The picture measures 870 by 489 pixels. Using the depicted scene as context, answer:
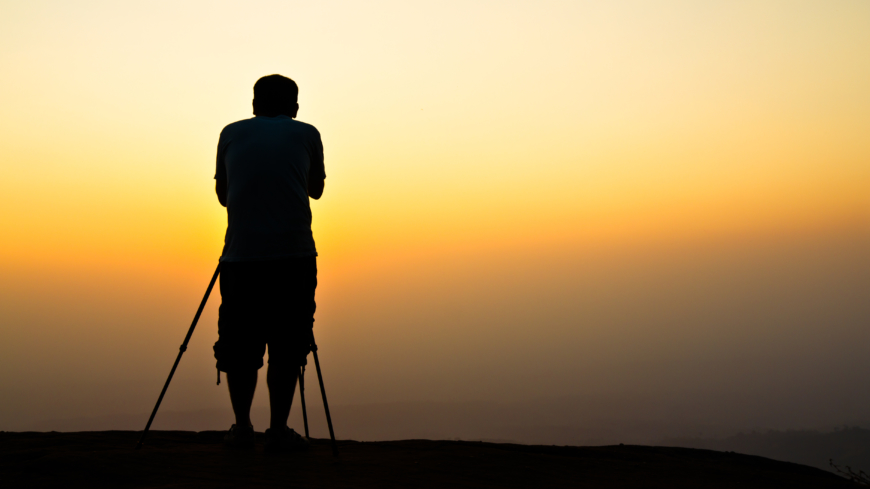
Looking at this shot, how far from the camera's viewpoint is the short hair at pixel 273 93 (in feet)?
13.0

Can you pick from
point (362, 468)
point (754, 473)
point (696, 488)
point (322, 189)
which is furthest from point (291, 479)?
point (754, 473)

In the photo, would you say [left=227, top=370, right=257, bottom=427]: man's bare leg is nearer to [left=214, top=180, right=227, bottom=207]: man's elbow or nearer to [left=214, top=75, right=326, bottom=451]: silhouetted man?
[left=214, top=75, right=326, bottom=451]: silhouetted man

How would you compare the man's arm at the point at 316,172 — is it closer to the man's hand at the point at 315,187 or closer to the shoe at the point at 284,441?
the man's hand at the point at 315,187

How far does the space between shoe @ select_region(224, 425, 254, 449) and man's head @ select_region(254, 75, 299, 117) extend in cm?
201

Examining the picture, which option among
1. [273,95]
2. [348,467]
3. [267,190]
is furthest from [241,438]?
[273,95]

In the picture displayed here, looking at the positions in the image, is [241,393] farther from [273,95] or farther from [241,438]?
[273,95]

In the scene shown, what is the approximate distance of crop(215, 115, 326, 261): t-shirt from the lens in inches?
143

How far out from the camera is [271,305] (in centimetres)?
377

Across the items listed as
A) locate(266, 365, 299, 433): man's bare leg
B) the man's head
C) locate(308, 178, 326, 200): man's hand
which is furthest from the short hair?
locate(266, 365, 299, 433): man's bare leg

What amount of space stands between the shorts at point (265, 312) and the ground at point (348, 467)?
22.9 inches

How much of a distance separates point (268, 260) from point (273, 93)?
1121mm

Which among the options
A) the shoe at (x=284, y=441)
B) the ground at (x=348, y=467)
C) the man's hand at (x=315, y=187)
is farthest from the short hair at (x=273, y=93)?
the ground at (x=348, y=467)

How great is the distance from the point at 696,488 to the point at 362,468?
71.8 inches

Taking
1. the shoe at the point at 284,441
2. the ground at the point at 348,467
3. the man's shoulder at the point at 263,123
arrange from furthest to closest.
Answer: the man's shoulder at the point at 263,123, the shoe at the point at 284,441, the ground at the point at 348,467
